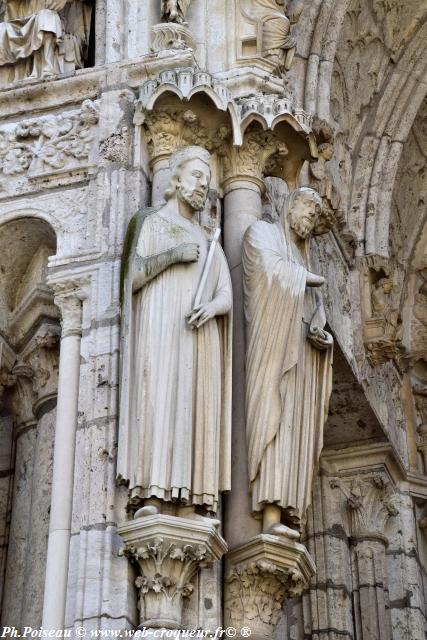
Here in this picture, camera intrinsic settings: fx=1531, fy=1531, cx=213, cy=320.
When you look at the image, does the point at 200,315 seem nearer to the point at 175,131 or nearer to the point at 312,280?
the point at 312,280

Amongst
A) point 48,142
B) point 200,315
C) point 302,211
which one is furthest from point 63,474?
point 48,142

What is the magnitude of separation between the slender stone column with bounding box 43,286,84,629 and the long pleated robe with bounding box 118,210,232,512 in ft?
1.26

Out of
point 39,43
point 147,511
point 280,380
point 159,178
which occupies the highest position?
point 39,43

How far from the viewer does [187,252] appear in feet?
22.8

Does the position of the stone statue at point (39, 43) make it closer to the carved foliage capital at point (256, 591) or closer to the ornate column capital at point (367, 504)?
the ornate column capital at point (367, 504)

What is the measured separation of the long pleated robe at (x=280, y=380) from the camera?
684 centimetres

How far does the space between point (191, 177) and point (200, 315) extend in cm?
83

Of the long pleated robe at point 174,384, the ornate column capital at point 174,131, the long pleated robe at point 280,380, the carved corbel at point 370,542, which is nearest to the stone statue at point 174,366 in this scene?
the long pleated robe at point 174,384

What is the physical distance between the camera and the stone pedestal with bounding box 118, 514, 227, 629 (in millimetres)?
6375

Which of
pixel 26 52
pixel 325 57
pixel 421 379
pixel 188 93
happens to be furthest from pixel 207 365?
pixel 421 379

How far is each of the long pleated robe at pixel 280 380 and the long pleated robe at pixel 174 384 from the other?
15 centimetres

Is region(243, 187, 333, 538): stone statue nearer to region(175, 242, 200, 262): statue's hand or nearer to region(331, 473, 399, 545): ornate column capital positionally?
region(175, 242, 200, 262): statue's hand

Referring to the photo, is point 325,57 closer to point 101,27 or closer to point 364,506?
point 101,27

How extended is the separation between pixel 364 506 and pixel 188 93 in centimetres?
308
